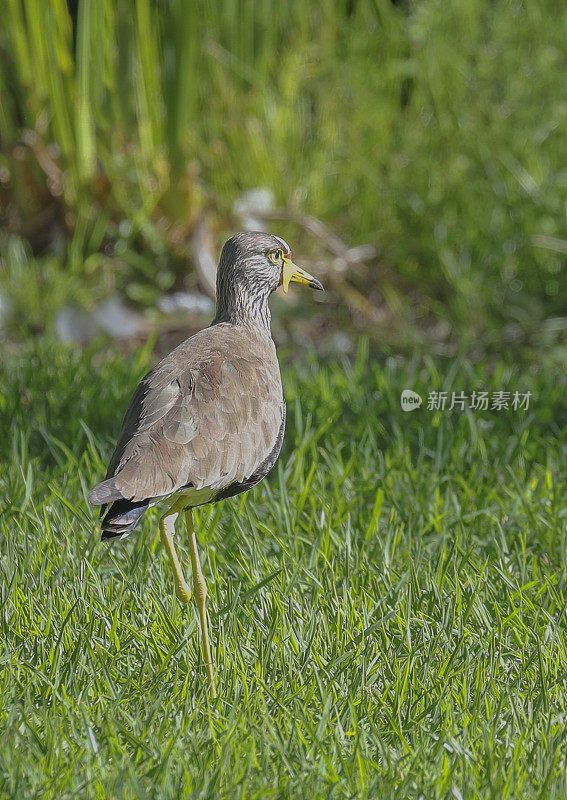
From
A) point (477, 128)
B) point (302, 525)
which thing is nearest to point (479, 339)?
point (477, 128)

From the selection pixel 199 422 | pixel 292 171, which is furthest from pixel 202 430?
pixel 292 171

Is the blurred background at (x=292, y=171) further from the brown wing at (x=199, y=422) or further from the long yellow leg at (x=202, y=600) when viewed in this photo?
the long yellow leg at (x=202, y=600)

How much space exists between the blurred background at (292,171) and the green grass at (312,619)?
150cm

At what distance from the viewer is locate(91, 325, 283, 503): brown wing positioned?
2605 millimetres

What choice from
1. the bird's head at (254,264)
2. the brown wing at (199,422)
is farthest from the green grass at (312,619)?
the bird's head at (254,264)

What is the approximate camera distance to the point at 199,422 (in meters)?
2.76

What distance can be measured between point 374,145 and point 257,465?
13.3ft

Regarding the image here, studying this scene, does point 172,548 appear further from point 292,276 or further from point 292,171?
point 292,171

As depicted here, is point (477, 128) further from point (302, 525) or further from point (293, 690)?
point (293, 690)

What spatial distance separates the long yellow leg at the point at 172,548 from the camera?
8.93 feet

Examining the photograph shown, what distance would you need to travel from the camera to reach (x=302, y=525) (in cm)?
366

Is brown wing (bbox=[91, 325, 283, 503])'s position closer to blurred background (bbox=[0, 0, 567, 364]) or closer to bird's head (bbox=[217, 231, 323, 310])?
bird's head (bbox=[217, 231, 323, 310])

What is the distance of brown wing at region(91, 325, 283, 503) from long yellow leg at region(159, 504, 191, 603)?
15 centimetres

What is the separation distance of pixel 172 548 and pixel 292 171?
4161mm
